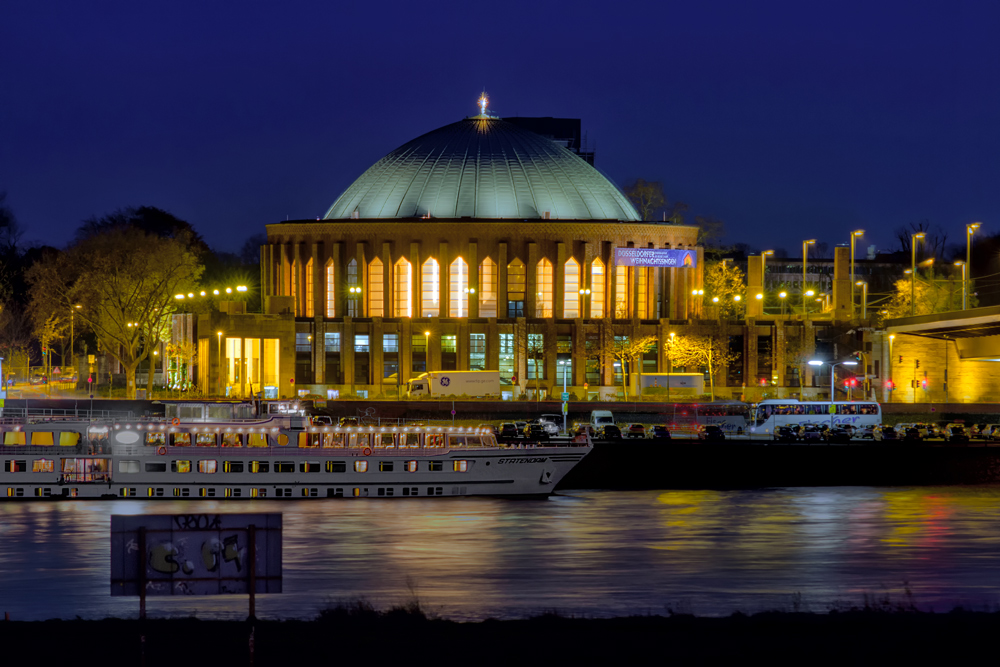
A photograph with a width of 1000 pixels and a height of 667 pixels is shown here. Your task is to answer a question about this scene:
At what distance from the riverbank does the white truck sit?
82.5m

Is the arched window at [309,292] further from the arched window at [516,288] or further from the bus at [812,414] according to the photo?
the bus at [812,414]

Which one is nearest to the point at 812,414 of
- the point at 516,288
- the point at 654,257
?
the point at 654,257

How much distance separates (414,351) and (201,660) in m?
105

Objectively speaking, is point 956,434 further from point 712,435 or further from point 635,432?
point 635,432

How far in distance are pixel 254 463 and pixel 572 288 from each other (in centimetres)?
7757

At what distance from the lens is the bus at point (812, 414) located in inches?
3489

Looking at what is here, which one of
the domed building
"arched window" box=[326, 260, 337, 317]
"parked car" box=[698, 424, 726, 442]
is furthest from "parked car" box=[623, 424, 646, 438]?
"arched window" box=[326, 260, 337, 317]

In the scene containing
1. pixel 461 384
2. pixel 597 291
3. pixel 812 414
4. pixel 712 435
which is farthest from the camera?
pixel 597 291

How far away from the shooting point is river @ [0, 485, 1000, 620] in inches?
A: 1427

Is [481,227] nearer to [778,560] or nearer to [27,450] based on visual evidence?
[27,450]

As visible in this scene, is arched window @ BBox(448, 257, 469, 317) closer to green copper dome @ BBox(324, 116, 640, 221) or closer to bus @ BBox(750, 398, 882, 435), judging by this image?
green copper dome @ BBox(324, 116, 640, 221)

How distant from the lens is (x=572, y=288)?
13650 cm

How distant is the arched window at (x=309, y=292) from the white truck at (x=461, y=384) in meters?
30.0

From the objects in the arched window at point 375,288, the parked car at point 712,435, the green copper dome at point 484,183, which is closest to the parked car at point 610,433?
the parked car at point 712,435
